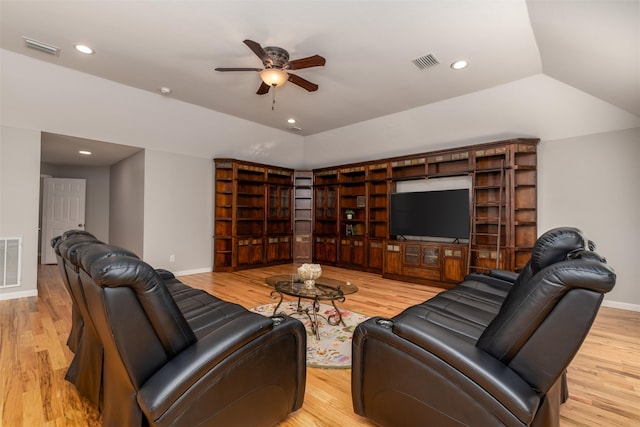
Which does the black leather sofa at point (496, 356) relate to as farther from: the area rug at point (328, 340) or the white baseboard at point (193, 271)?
the white baseboard at point (193, 271)

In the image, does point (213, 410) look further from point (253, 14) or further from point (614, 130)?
point (614, 130)

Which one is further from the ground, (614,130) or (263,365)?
(614,130)

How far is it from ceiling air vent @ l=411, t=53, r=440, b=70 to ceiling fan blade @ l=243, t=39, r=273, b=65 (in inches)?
69.2

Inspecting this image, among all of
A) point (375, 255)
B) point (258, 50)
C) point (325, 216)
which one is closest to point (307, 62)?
point (258, 50)

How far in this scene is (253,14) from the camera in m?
2.69

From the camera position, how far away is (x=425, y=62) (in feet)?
11.5

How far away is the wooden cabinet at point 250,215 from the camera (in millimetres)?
5945

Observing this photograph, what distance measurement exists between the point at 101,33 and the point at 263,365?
364cm

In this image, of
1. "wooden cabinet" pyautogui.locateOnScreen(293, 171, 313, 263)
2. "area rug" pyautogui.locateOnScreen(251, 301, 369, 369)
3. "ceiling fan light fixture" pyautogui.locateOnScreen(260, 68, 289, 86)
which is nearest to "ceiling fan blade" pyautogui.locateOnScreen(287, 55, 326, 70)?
"ceiling fan light fixture" pyautogui.locateOnScreen(260, 68, 289, 86)

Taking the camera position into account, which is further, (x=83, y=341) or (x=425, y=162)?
(x=425, y=162)

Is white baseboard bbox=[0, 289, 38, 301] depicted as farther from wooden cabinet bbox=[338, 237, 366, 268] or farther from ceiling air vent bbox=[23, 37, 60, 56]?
wooden cabinet bbox=[338, 237, 366, 268]

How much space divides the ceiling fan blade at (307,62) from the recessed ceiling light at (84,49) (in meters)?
2.28

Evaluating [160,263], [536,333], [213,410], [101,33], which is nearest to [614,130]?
[536,333]

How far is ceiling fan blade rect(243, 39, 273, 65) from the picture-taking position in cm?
268
